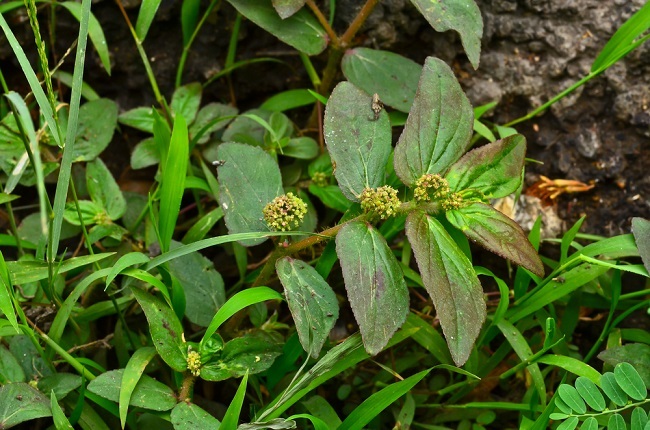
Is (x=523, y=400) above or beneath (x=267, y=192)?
beneath

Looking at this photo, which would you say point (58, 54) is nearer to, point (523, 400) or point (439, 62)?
point (439, 62)

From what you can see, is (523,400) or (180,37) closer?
(523,400)

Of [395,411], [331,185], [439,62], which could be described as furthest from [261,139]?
[395,411]

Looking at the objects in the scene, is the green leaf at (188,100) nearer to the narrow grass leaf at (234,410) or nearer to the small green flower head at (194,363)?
the small green flower head at (194,363)

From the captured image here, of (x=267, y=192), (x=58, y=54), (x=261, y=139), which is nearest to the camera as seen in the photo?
(x=267, y=192)

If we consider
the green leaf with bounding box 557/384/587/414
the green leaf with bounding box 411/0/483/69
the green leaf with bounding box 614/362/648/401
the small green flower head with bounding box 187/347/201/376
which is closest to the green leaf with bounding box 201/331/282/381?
the small green flower head with bounding box 187/347/201/376

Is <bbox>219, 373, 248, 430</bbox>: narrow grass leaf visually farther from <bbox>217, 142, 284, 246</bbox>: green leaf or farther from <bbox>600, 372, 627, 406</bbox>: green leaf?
<bbox>600, 372, 627, 406</bbox>: green leaf

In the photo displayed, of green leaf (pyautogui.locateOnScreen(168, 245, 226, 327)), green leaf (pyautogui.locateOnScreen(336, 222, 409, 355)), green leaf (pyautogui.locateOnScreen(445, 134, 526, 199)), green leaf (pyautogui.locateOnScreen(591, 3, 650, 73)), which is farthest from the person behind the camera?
green leaf (pyautogui.locateOnScreen(591, 3, 650, 73))
